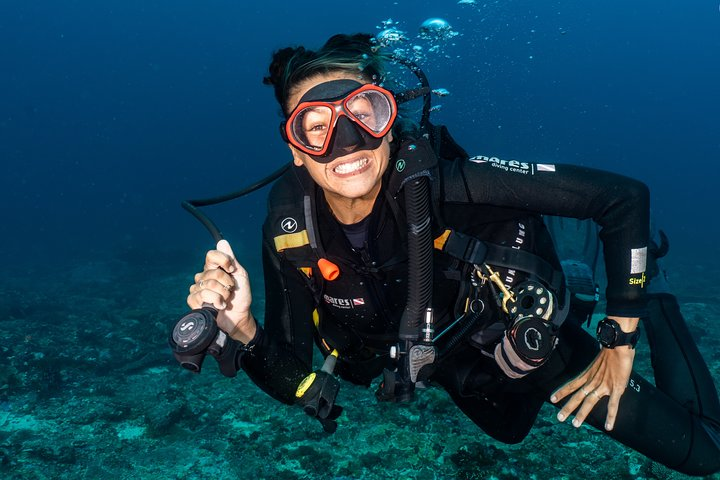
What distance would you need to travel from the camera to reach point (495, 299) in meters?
2.98

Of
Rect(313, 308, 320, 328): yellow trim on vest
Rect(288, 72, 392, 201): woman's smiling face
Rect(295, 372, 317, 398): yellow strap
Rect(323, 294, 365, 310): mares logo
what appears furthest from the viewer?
Rect(313, 308, 320, 328): yellow trim on vest

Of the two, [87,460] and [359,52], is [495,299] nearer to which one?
[359,52]

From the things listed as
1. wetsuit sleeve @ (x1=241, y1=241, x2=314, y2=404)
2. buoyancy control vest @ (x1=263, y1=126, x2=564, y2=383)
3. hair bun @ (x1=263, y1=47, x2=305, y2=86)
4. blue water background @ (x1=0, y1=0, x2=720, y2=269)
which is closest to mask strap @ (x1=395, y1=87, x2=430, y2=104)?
buoyancy control vest @ (x1=263, y1=126, x2=564, y2=383)

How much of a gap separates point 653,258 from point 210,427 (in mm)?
5551

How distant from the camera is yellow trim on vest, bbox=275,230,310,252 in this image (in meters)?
3.00

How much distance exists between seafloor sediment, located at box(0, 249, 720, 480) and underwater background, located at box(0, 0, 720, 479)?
26 mm

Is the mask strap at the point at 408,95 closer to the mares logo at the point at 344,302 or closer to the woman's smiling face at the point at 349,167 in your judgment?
the woman's smiling face at the point at 349,167

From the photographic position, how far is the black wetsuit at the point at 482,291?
2803 millimetres

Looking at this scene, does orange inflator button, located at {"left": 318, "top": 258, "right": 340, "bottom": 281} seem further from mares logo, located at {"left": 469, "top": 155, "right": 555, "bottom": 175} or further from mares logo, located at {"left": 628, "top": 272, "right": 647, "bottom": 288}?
mares logo, located at {"left": 628, "top": 272, "right": 647, "bottom": 288}

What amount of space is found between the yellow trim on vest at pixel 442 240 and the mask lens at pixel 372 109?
835 mm

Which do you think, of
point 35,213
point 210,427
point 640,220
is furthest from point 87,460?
point 35,213

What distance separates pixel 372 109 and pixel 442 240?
1.00 m

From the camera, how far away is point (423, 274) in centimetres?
259

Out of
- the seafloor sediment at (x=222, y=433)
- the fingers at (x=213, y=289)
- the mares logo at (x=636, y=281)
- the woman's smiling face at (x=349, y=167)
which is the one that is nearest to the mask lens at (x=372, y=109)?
the woman's smiling face at (x=349, y=167)
